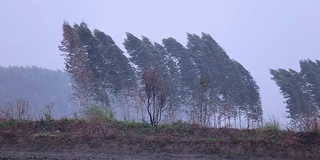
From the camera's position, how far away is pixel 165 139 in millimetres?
10773

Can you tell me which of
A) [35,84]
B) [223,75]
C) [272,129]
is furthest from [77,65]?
[35,84]

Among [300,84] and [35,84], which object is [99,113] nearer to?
[300,84]

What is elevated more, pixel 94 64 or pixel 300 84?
pixel 94 64

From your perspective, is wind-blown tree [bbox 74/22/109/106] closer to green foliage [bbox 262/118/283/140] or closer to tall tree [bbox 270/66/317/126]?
tall tree [bbox 270/66/317/126]

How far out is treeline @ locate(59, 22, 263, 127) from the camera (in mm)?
21203

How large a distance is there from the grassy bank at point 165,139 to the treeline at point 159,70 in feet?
28.9

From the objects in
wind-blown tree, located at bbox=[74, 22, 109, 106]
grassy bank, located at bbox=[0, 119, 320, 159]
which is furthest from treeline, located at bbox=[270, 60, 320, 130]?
grassy bank, located at bbox=[0, 119, 320, 159]

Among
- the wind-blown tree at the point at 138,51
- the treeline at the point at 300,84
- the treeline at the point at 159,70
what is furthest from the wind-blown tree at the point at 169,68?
the treeline at the point at 300,84

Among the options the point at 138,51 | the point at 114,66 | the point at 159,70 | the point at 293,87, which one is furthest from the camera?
the point at 138,51

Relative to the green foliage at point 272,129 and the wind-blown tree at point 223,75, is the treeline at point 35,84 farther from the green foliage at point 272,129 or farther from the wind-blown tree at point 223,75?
the green foliage at point 272,129

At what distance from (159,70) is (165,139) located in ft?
33.9

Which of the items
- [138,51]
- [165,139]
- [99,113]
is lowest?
[165,139]

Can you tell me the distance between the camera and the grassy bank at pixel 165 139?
10.5m

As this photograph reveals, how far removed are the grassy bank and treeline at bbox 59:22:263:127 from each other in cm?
881
